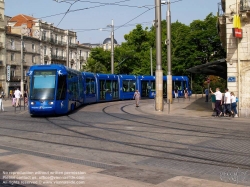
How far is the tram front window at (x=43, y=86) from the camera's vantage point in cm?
2073

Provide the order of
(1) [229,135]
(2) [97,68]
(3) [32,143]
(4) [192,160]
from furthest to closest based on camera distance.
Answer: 1. (2) [97,68]
2. (1) [229,135]
3. (3) [32,143]
4. (4) [192,160]

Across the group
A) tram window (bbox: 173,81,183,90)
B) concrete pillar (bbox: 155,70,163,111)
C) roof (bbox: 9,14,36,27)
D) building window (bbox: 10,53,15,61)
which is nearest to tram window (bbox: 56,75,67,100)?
concrete pillar (bbox: 155,70,163,111)

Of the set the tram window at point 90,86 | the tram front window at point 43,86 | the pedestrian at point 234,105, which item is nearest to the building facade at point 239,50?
the pedestrian at point 234,105

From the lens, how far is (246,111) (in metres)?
22.0

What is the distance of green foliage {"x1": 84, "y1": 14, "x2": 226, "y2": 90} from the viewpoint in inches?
2434

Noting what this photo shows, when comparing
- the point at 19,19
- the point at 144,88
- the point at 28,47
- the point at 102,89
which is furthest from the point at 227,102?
the point at 19,19

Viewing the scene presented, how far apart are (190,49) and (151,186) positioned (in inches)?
2218

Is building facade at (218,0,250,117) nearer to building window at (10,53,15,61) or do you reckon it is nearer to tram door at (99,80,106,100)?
tram door at (99,80,106,100)

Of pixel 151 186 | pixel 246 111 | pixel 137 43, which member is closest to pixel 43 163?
pixel 151 186

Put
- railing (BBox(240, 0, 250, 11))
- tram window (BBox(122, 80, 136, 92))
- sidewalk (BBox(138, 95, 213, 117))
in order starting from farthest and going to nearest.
Result: tram window (BBox(122, 80, 136, 92))
sidewalk (BBox(138, 95, 213, 117))
railing (BBox(240, 0, 250, 11))

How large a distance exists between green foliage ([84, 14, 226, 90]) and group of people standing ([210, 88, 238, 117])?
122 feet

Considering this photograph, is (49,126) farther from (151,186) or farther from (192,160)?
(151,186)

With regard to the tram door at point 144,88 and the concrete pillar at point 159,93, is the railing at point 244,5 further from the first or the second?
the tram door at point 144,88

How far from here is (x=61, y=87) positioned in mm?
21156
